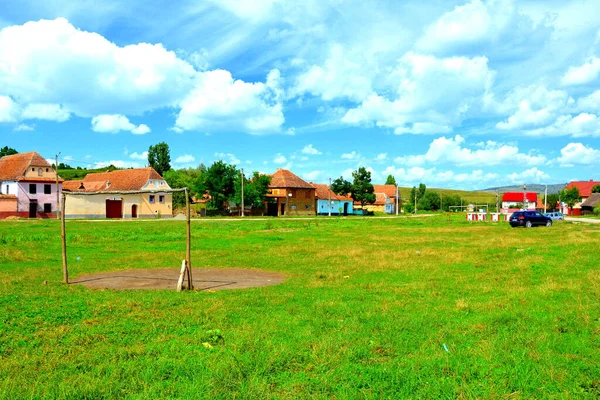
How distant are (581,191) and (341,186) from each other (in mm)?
68528

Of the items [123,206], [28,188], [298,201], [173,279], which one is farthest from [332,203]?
[173,279]

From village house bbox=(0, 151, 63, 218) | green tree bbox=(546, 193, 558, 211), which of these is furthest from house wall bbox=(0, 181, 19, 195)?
green tree bbox=(546, 193, 558, 211)

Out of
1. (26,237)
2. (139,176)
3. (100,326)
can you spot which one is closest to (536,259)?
(100,326)

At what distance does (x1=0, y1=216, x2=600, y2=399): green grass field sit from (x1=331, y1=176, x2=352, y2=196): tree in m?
80.8

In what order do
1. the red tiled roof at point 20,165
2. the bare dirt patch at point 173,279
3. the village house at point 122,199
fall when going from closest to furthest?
the bare dirt patch at point 173,279, the red tiled roof at point 20,165, the village house at point 122,199

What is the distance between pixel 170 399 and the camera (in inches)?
225

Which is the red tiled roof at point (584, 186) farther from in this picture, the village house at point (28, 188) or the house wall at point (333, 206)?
the village house at point (28, 188)

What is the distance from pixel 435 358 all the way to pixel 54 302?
8.77m

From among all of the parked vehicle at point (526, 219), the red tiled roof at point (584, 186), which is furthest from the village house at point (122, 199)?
the red tiled roof at point (584, 186)

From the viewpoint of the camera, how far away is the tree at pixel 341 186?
97312mm

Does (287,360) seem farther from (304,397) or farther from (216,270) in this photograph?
(216,270)

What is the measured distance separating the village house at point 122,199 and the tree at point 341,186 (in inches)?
1454

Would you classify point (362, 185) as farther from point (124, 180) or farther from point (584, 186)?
point (584, 186)

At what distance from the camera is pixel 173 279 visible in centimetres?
1552
